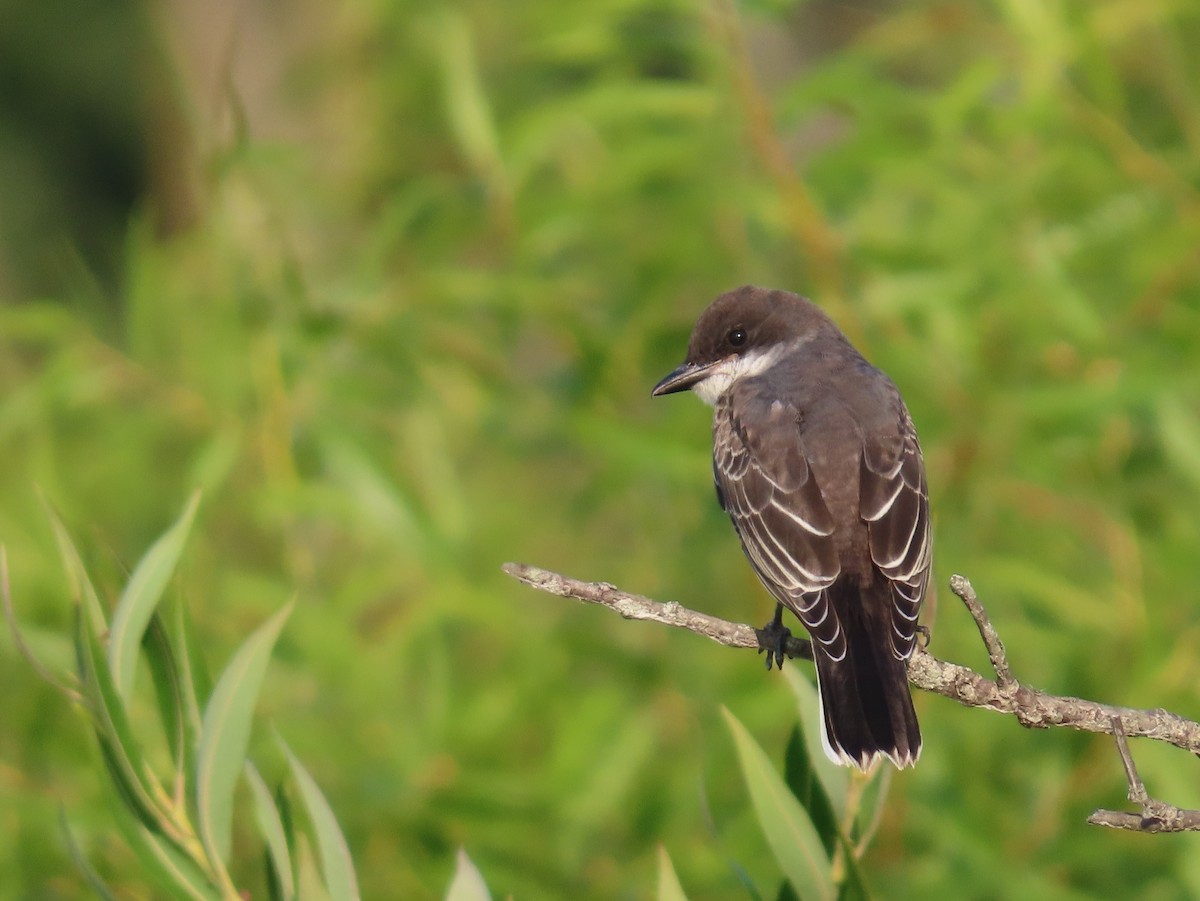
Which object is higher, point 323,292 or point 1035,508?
point 323,292

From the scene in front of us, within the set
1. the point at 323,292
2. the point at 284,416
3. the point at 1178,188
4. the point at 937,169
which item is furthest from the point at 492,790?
the point at 1178,188

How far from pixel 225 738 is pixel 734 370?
2.65 metres

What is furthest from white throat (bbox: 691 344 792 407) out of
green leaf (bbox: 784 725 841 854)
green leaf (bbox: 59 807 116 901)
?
green leaf (bbox: 59 807 116 901)

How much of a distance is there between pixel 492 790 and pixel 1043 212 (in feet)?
9.18

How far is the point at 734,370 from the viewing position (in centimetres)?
477

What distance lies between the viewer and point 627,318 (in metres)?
5.12

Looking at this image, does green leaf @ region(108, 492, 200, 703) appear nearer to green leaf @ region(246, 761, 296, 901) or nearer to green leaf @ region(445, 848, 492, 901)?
green leaf @ region(246, 761, 296, 901)

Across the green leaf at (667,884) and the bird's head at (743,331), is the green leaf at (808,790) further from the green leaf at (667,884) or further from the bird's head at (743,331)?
the bird's head at (743,331)

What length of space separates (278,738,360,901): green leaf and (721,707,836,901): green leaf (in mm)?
678

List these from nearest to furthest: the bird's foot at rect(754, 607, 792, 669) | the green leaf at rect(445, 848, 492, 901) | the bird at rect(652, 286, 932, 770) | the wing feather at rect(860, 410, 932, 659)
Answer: the green leaf at rect(445, 848, 492, 901) < the bird at rect(652, 286, 932, 770) < the wing feather at rect(860, 410, 932, 659) < the bird's foot at rect(754, 607, 792, 669)

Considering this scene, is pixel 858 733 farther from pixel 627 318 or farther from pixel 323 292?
pixel 323 292

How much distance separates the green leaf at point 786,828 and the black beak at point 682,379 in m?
2.12

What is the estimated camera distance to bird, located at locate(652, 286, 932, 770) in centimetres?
320

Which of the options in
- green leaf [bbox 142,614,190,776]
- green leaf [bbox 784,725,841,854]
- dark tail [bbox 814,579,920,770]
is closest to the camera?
green leaf [bbox 142,614,190,776]
